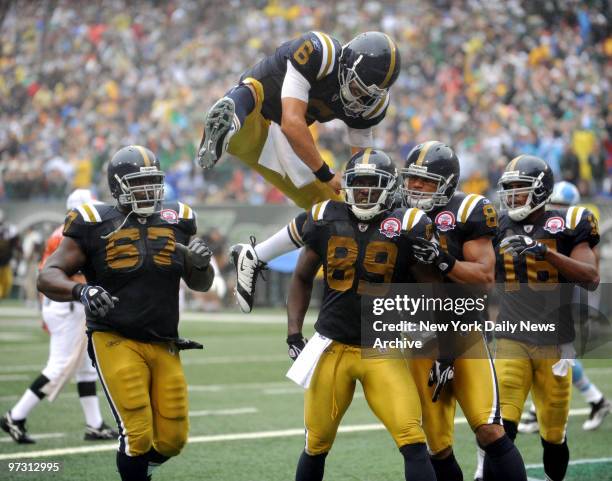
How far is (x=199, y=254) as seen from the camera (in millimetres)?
5680

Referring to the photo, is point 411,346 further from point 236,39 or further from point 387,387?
point 236,39

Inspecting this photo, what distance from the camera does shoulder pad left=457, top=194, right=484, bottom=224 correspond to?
571cm

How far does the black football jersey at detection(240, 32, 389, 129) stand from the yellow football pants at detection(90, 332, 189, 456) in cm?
169

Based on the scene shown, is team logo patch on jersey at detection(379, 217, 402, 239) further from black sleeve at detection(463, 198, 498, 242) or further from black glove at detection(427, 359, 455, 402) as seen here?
black glove at detection(427, 359, 455, 402)

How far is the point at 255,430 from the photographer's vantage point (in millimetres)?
8492

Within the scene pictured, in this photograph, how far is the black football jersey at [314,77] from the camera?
20.2 feet

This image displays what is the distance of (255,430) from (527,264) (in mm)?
3047

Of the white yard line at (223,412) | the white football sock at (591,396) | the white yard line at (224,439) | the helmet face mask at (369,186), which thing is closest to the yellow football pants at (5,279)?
the white yard line at (223,412)

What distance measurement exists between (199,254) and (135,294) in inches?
15.8

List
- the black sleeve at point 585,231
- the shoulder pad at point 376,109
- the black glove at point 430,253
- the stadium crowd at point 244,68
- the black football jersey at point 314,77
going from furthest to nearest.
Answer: the stadium crowd at point 244,68 < the shoulder pad at point 376,109 < the black sleeve at point 585,231 < the black football jersey at point 314,77 < the black glove at point 430,253

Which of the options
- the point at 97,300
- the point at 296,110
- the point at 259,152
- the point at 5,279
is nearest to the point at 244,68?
the point at 5,279

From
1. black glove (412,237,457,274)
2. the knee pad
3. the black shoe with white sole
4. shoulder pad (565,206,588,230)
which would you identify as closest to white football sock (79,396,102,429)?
the black shoe with white sole

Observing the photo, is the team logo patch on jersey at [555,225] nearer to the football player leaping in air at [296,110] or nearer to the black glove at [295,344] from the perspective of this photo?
the football player leaping in air at [296,110]

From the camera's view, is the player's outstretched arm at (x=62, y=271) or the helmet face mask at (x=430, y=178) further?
the helmet face mask at (x=430, y=178)
